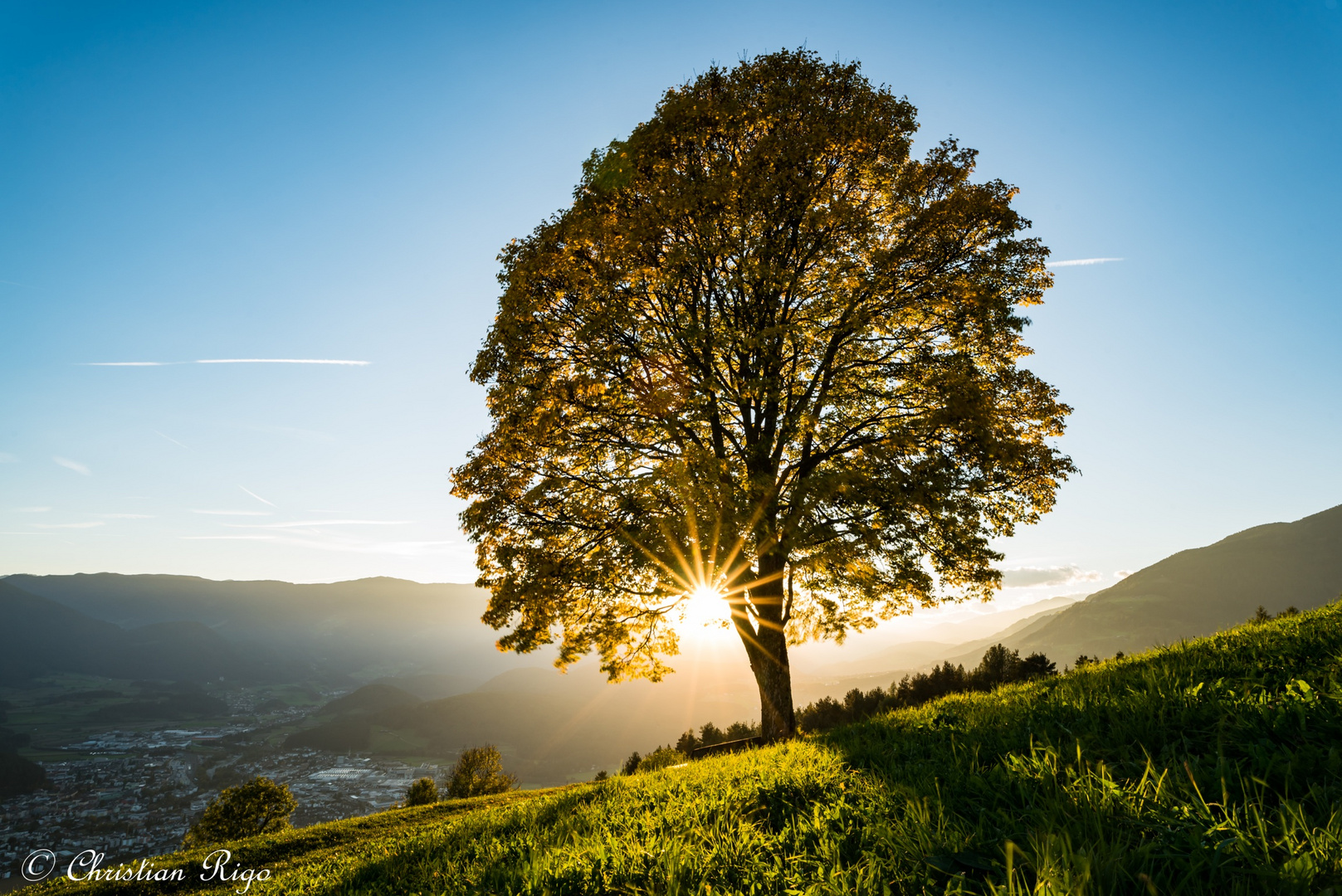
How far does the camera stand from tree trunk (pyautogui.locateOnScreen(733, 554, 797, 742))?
12258 mm

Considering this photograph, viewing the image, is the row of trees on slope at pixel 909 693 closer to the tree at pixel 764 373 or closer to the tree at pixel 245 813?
the tree at pixel 764 373

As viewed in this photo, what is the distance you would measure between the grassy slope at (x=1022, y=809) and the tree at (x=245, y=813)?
41785 mm

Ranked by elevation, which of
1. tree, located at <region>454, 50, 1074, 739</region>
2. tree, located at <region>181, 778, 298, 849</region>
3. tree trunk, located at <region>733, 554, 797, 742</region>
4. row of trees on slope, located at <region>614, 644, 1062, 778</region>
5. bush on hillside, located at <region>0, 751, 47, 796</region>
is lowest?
bush on hillside, located at <region>0, 751, 47, 796</region>

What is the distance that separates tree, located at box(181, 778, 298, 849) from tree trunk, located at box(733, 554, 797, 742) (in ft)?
125

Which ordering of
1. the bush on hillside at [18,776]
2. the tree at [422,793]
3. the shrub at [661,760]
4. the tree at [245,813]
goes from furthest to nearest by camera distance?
the bush on hillside at [18,776] → the tree at [245,813] → the tree at [422,793] → the shrub at [661,760]

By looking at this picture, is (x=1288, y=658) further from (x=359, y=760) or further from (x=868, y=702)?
(x=359, y=760)

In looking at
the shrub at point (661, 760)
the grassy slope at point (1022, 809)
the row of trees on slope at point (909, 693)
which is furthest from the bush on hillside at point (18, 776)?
the grassy slope at point (1022, 809)

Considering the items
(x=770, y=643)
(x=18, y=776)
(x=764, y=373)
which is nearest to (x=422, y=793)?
(x=770, y=643)

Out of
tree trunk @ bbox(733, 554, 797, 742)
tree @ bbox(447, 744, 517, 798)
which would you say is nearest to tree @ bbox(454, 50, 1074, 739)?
tree trunk @ bbox(733, 554, 797, 742)

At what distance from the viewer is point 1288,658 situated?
4434 mm

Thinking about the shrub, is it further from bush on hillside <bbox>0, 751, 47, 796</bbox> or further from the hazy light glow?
bush on hillside <bbox>0, 751, 47, 796</bbox>

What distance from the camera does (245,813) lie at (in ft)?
114

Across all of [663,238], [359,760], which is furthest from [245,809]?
[359,760]

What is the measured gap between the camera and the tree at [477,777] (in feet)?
119
